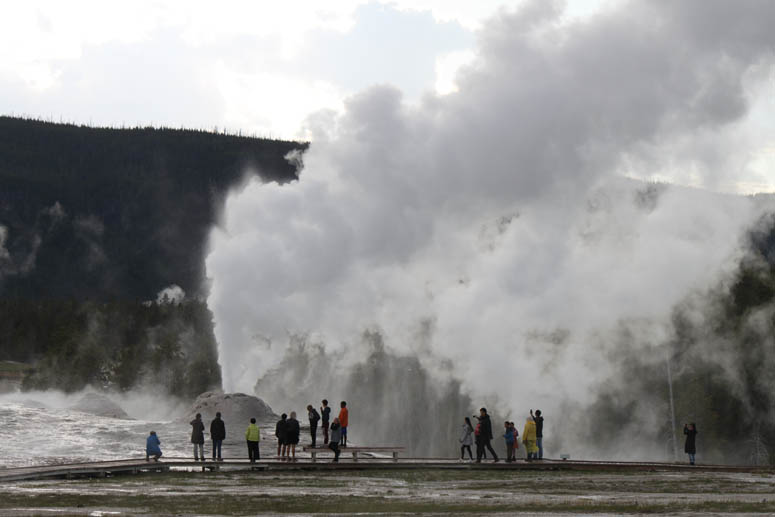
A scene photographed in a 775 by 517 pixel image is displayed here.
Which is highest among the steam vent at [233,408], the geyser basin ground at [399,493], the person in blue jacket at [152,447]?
the steam vent at [233,408]

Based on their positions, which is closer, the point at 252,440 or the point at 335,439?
the point at 252,440

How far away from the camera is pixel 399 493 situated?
26359 millimetres

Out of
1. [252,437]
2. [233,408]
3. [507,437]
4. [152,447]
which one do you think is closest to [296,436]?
[252,437]

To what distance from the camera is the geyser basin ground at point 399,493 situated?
2198 centimetres

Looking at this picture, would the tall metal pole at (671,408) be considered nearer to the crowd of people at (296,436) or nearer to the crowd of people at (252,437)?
the crowd of people at (296,436)

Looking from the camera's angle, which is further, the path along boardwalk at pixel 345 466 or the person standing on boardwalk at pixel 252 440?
the person standing on boardwalk at pixel 252 440

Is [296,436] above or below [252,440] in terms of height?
above

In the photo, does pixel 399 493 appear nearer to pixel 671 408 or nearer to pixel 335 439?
pixel 335 439

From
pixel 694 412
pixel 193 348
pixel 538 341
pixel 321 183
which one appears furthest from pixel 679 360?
pixel 193 348

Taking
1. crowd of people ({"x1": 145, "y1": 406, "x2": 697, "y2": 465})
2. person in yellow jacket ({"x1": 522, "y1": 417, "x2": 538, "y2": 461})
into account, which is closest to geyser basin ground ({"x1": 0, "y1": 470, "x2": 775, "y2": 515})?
crowd of people ({"x1": 145, "y1": 406, "x2": 697, "y2": 465})

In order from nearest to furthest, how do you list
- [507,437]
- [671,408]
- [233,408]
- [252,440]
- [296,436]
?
[252,440] < [296,436] < [507,437] < [233,408] < [671,408]

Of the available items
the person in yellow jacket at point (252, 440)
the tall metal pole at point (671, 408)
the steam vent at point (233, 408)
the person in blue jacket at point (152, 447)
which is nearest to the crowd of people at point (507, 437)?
the person in yellow jacket at point (252, 440)

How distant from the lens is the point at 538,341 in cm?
6538

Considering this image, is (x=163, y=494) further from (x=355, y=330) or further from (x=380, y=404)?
(x=355, y=330)
